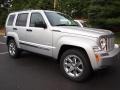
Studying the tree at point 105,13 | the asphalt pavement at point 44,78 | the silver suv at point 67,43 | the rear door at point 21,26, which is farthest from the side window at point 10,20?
the tree at point 105,13

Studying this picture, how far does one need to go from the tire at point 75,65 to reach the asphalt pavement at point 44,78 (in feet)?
0.56

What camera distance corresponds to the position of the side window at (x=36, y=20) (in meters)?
6.84

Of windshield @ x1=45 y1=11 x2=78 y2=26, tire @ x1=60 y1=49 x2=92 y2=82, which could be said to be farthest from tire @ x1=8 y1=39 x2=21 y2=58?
tire @ x1=60 y1=49 x2=92 y2=82

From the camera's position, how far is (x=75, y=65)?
238 inches

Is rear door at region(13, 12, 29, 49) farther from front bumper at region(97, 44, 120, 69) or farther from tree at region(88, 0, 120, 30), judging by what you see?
tree at region(88, 0, 120, 30)

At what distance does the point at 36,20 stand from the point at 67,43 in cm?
173

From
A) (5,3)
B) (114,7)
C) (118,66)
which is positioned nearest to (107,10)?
(114,7)

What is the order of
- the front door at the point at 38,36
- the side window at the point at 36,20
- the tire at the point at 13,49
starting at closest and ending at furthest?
the front door at the point at 38,36 → the side window at the point at 36,20 → the tire at the point at 13,49

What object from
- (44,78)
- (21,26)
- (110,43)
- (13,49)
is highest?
(21,26)

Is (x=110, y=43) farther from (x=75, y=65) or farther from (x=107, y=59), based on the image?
(x=75, y=65)

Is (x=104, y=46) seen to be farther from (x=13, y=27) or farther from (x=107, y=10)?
(x=107, y=10)

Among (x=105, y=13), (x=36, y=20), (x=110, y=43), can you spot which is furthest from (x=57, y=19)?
(x=105, y=13)

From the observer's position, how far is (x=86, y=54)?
5.84 m

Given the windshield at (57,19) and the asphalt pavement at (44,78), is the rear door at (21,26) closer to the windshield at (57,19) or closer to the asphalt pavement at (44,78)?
the asphalt pavement at (44,78)
